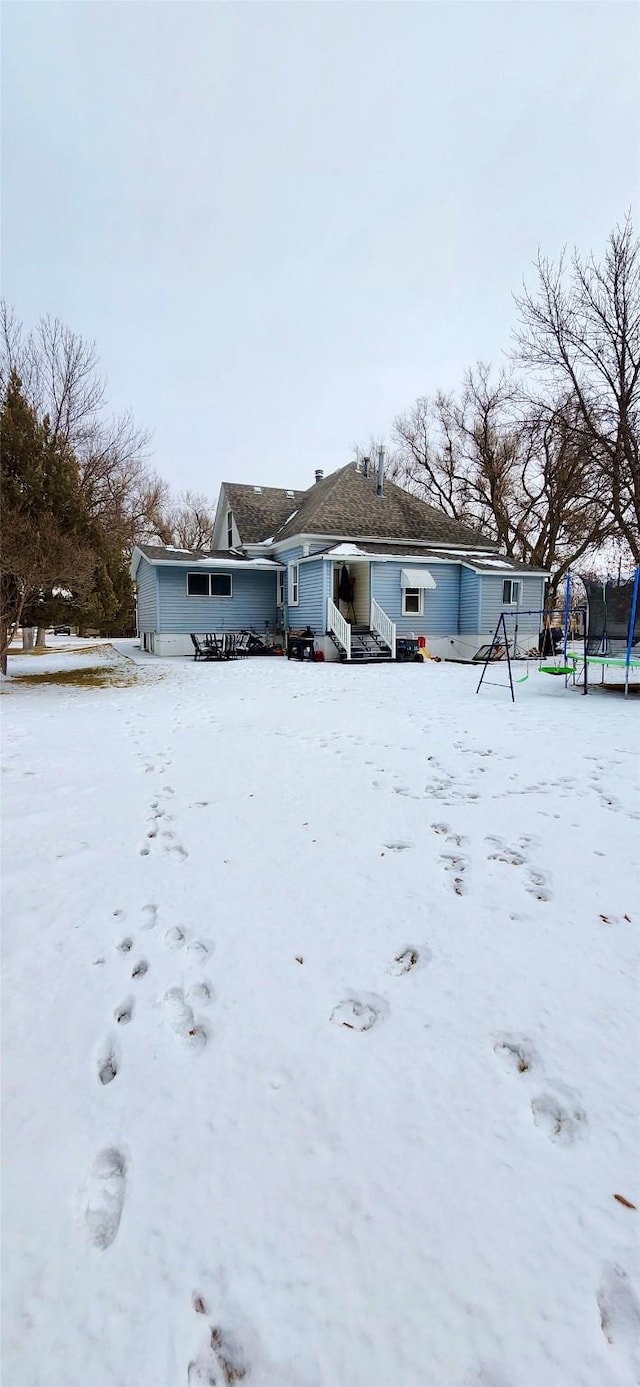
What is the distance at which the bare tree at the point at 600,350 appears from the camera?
18016 millimetres

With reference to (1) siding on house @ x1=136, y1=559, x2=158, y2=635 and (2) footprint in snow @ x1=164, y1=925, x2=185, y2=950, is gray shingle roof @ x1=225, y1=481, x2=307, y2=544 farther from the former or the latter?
(2) footprint in snow @ x1=164, y1=925, x2=185, y2=950

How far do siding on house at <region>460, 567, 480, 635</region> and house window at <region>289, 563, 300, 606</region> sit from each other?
5.86 metres

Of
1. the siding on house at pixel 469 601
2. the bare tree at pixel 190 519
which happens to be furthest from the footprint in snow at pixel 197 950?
the bare tree at pixel 190 519

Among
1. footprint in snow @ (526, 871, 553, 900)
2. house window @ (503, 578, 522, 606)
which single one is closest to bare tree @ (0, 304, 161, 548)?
house window @ (503, 578, 522, 606)

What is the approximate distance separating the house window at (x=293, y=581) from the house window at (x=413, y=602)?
372 cm

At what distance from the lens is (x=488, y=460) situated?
29484mm

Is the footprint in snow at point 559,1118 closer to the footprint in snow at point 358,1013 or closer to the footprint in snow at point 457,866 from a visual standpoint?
the footprint in snow at point 358,1013

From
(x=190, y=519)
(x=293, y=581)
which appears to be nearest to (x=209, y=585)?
(x=293, y=581)

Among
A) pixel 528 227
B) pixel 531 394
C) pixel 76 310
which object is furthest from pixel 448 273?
pixel 76 310

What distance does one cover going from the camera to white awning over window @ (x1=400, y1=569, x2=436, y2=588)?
1802 centimetres

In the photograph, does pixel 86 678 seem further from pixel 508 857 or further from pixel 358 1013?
pixel 358 1013

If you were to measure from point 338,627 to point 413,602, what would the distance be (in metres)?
3.47

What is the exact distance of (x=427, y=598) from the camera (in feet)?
62.6

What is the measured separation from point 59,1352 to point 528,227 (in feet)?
84.1
